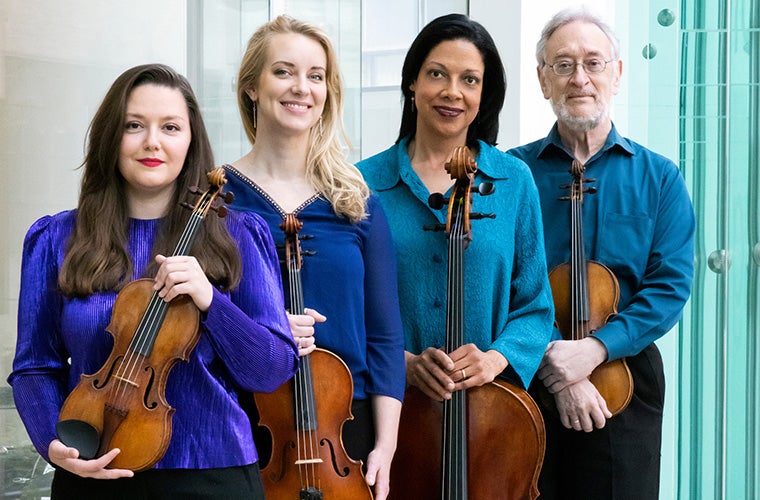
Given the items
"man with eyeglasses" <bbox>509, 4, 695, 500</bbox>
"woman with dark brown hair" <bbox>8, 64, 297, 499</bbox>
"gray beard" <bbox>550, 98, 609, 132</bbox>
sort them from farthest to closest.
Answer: "gray beard" <bbox>550, 98, 609, 132</bbox>, "man with eyeglasses" <bbox>509, 4, 695, 500</bbox>, "woman with dark brown hair" <bbox>8, 64, 297, 499</bbox>

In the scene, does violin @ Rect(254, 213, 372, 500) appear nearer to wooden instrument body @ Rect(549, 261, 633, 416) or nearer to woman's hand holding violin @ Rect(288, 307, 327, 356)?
woman's hand holding violin @ Rect(288, 307, 327, 356)

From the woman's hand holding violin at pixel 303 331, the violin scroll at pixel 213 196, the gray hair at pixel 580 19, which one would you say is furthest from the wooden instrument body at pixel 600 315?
the violin scroll at pixel 213 196

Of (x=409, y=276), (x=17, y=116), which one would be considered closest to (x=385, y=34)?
(x=17, y=116)

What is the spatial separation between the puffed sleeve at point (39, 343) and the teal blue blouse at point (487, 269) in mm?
718

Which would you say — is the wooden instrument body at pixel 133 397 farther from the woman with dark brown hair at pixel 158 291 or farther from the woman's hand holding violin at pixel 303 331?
the woman's hand holding violin at pixel 303 331

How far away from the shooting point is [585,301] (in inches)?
85.6

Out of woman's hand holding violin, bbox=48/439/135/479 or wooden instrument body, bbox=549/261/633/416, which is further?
wooden instrument body, bbox=549/261/633/416

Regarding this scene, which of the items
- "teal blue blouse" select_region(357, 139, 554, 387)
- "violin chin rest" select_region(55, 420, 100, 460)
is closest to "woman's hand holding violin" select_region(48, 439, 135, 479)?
"violin chin rest" select_region(55, 420, 100, 460)

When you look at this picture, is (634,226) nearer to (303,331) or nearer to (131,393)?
(303,331)

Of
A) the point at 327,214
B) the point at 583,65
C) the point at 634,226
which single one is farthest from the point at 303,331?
the point at 583,65

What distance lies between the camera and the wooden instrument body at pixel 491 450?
6.26ft

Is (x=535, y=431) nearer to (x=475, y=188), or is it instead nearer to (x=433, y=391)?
→ (x=433, y=391)

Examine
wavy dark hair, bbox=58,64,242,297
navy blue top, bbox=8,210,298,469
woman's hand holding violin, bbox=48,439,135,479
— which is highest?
wavy dark hair, bbox=58,64,242,297

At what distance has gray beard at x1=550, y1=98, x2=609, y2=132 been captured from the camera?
2309 millimetres
